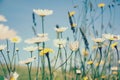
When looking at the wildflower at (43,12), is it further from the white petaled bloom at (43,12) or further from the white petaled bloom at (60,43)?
the white petaled bloom at (60,43)

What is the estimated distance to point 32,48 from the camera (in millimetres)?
2756

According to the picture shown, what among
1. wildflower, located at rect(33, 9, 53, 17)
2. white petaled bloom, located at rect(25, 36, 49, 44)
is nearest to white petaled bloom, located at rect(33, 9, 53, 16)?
wildflower, located at rect(33, 9, 53, 17)

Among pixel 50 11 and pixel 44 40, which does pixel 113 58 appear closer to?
pixel 50 11

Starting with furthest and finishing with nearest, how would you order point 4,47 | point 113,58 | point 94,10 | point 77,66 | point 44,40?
point 113,58 → point 94,10 → point 77,66 → point 4,47 → point 44,40

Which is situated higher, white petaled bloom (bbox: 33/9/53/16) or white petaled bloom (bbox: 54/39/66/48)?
white petaled bloom (bbox: 33/9/53/16)

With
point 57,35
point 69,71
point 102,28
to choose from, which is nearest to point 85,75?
point 69,71

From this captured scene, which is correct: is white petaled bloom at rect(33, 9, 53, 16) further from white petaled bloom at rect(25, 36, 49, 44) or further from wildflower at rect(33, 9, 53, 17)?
white petaled bloom at rect(25, 36, 49, 44)

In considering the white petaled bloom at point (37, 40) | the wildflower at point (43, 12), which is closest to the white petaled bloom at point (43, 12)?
the wildflower at point (43, 12)

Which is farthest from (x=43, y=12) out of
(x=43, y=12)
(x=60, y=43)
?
(x=60, y=43)

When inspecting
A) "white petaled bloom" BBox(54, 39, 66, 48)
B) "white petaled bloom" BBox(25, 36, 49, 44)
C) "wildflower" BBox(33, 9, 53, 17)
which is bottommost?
"white petaled bloom" BBox(54, 39, 66, 48)

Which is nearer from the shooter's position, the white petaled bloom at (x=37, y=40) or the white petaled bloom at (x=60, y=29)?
the white petaled bloom at (x=37, y=40)

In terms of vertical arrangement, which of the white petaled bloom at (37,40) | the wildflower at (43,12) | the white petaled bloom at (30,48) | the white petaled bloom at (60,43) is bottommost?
the white petaled bloom at (30,48)

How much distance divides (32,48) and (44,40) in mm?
479

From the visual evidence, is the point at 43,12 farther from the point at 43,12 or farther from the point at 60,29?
the point at 60,29
